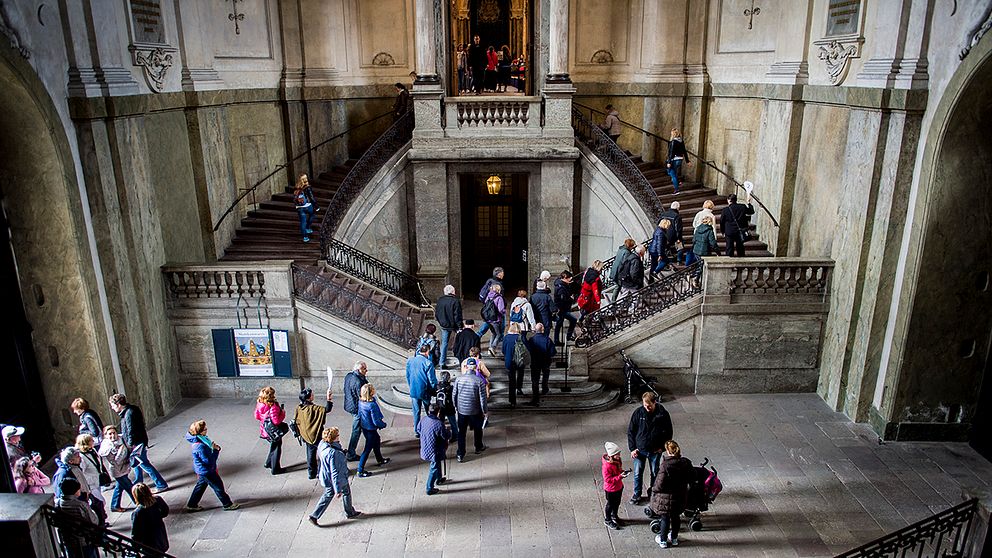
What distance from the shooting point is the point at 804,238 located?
12703 millimetres

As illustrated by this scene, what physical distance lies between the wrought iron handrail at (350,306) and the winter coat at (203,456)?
12.0 ft

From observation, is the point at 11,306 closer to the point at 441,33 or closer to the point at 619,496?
the point at 619,496

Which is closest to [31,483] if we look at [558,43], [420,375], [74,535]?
[74,535]

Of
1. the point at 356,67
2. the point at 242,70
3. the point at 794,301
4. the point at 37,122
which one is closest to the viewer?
the point at 37,122

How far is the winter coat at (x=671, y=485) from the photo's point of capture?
7.50 meters

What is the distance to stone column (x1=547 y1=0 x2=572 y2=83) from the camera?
47.5 feet

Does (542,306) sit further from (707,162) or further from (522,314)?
(707,162)

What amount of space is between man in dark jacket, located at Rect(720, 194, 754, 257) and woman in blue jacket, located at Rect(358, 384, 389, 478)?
6972 millimetres

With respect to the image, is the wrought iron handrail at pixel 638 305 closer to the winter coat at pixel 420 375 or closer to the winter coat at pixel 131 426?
the winter coat at pixel 420 375

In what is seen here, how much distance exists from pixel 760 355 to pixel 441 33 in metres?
9.44

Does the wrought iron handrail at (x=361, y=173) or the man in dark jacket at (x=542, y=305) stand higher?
the wrought iron handrail at (x=361, y=173)

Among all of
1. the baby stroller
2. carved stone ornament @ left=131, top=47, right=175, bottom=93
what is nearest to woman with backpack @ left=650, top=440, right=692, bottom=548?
the baby stroller

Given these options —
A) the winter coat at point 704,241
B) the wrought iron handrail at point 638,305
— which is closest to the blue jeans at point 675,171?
the winter coat at point 704,241

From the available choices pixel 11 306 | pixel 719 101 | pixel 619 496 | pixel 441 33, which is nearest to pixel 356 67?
pixel 441 33
